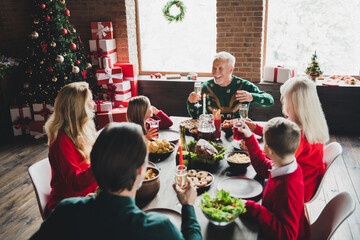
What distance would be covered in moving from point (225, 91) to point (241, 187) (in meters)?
1.65

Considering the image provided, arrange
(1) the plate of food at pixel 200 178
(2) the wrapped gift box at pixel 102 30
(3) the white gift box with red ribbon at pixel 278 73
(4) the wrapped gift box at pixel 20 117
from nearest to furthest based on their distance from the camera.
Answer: (1) the plate of food at pixel 200 178
(3) the white gift box with red ribbon at pixel 278 73
(4) the wrapped gift box at pixel 20 117
(2) the wrapped gift box at pixel 102 30

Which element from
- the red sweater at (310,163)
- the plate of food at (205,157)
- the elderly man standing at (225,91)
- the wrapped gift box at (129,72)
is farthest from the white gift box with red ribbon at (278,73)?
the plate of food at (205,157)

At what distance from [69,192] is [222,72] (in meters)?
1.90

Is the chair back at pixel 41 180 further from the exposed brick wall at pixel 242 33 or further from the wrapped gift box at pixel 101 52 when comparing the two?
the exposed brick wall at pixel 242 33

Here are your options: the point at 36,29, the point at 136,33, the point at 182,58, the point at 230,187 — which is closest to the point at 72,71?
the point at 36,29

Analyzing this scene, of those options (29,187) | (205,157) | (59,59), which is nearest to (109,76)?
(59,59)

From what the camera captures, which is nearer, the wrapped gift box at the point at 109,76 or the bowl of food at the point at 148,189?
the bowl of food at the point at 148,189

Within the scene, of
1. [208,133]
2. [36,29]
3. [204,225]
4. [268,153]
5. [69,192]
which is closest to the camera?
[204,225]

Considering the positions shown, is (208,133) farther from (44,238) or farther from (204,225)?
(44,238)

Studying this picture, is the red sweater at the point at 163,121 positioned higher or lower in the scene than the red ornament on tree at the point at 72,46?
lower

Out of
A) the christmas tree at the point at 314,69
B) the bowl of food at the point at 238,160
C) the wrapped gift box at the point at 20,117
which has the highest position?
the christmas tree at the point at 314,69

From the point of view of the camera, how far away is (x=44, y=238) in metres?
1.01

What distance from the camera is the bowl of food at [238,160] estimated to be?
190 centimetres

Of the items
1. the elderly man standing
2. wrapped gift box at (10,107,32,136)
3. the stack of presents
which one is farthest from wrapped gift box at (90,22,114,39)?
the elderly man standing
